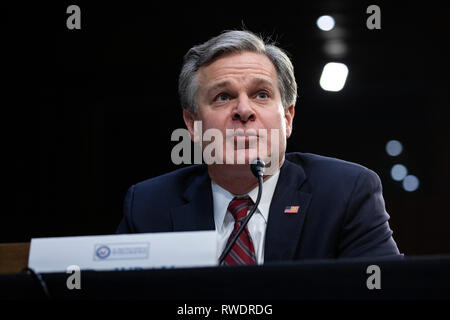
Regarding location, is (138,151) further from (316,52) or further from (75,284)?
(75,284)

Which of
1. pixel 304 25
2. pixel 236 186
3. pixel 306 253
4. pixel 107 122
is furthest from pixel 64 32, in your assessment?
pixel 306 253

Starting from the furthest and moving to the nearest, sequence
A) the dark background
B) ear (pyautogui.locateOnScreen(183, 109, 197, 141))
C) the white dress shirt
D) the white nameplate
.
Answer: the dark background
ear (pyautogui.locateOnScreen(183, 109, 197, 141))
the white dress shirt
the white nameplate

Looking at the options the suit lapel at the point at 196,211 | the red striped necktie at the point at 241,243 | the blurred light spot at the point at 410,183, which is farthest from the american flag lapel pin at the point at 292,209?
→ the blurred light spot at the point at 410,183

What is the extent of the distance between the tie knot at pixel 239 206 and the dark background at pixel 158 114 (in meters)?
2.36

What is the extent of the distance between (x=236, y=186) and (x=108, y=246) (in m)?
0.72

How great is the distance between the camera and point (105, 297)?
0.76 meters

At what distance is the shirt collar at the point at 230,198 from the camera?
1547 millimetres

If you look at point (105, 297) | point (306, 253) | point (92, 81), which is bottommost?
point (306, 253)

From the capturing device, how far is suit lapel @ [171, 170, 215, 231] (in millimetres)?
1556

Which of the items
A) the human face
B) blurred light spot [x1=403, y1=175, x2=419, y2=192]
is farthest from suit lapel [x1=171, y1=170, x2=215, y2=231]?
blurred light spot [x1=403, y1=175, x2=419, y2=192]

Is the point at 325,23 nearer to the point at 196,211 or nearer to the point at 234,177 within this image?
the point at 234,177

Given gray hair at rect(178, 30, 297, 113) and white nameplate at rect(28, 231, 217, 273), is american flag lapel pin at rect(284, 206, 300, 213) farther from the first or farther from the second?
white nameplate at rect(28, 231, 217, 273)

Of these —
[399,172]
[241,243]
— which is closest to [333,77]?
[399,172]

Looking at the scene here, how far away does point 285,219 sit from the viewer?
1460 millimetres
